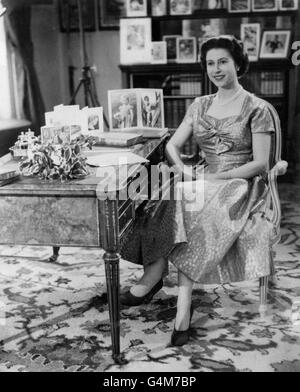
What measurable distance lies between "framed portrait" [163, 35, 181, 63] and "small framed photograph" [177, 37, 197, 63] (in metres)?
0.06

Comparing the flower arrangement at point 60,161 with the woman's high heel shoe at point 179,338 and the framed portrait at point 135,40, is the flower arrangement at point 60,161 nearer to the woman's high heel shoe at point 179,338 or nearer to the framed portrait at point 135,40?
the woman's high heel shoe at point 179,338

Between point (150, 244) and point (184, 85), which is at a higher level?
point (184, 85)

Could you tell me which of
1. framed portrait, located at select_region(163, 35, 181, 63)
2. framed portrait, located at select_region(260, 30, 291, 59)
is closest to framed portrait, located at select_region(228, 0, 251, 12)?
framed portrait, located at select_region(260, 30, 291, 59)

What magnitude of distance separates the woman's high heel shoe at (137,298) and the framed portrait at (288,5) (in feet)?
11.1

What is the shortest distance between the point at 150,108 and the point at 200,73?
2120mm

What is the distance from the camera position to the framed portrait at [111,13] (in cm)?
580

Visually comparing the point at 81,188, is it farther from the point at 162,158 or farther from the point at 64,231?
the point at 162,158

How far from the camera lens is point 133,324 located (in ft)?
8.75

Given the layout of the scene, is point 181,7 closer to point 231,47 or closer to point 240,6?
point 240,6

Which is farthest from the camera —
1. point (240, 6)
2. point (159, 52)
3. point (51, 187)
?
point (159, 52)

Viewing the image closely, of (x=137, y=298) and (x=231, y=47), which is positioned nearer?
(x=231, y=47)

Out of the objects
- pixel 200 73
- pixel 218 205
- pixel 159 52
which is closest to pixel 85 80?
pixel 159 52

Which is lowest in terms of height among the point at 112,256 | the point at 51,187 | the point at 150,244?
the point at 150,244

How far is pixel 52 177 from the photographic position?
2258mm
